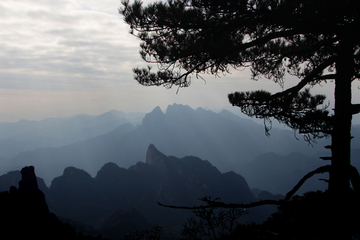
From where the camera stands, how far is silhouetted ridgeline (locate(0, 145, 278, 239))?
118 m

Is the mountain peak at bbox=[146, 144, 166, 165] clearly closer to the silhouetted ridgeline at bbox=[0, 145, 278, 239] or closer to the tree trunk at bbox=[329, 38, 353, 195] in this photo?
the silhouetted ridgeline at bbox=[0, 145, 278, 239]

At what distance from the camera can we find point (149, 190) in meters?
151

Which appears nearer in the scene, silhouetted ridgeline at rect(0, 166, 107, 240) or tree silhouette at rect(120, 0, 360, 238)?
tree silhouette at rect(120, 0, 360, 238)

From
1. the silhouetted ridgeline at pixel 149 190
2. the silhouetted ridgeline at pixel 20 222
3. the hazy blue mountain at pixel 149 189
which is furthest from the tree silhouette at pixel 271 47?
the hazy blue mountain at pixel 149 189

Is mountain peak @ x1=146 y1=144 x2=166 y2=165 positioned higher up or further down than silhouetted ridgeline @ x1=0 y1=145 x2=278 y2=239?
higher up

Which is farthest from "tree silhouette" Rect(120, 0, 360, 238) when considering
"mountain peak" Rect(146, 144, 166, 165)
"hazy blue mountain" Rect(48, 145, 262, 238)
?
"mountain peak" Rect(146, 144, 166, 165)

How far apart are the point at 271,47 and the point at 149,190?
507 feet

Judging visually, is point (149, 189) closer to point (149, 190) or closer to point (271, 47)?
point (149, 190)

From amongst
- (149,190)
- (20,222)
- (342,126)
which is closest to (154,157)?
(149,190)

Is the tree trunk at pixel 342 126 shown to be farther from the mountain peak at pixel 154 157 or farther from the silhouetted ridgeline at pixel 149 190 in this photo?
the mountain peak at pixel 154 157

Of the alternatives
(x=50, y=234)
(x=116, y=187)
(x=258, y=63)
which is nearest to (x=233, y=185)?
(x=116, y=187)

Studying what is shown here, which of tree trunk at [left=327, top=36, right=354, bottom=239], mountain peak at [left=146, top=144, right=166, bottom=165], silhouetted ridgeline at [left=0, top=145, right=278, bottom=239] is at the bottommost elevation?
silhouetted ridgeline at [left=0, top=145, right=278, bottom=239]

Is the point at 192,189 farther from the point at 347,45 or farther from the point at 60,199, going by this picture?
the point at 347,45

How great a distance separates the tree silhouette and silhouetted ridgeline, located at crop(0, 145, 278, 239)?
113 metres
